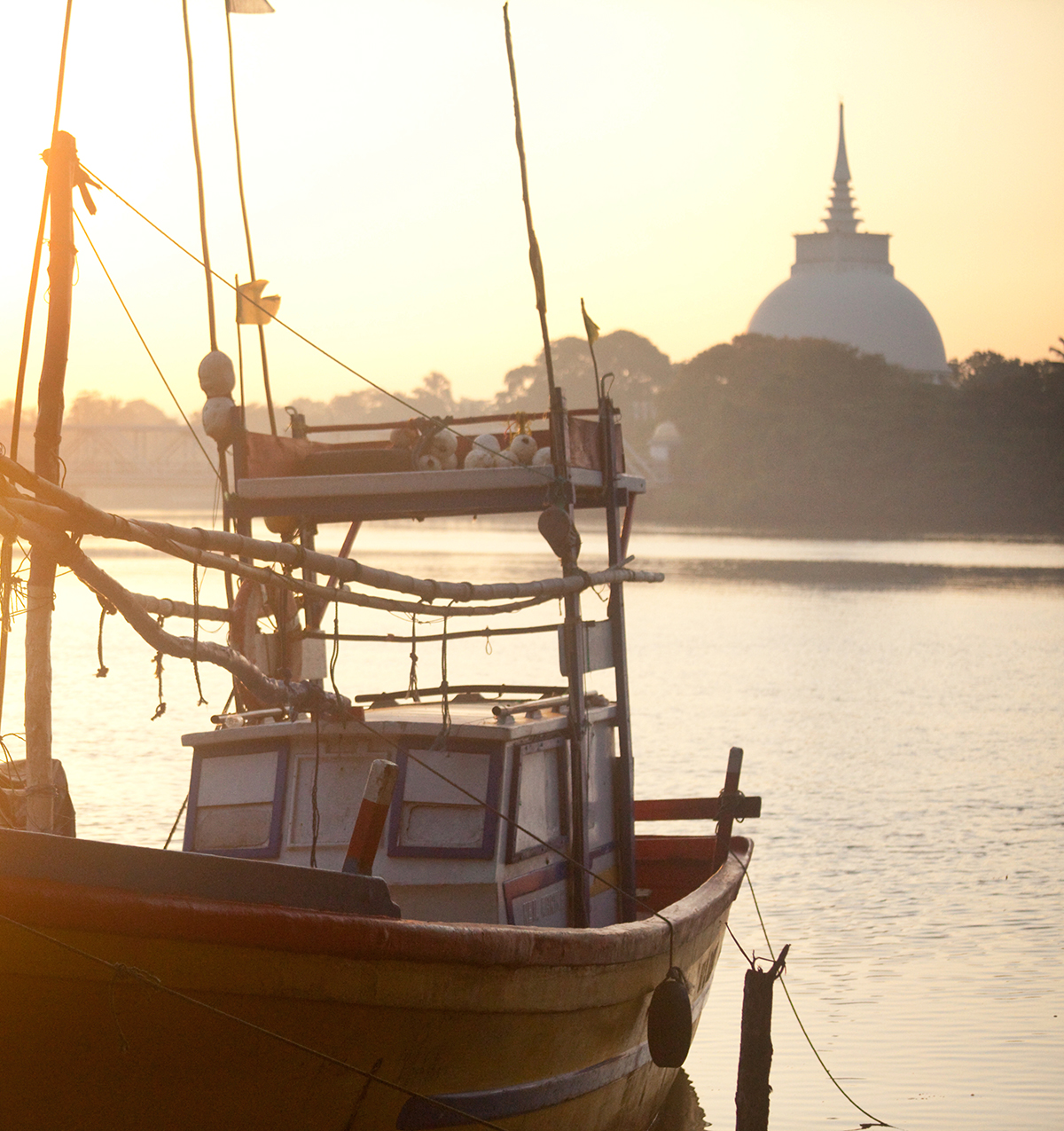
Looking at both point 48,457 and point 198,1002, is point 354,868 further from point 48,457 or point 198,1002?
point 48,457

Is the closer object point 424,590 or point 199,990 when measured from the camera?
point 199,990

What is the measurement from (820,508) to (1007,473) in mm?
10466

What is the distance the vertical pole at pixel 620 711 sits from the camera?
9750mm

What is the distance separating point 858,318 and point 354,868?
A: 141106mm

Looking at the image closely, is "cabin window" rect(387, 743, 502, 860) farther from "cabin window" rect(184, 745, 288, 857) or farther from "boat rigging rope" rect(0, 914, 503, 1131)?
"boat rigging rope" rect(0, 914, 503, 1131)

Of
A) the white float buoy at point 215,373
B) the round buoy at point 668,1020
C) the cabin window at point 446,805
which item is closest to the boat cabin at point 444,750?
the cabin window at point 446,805

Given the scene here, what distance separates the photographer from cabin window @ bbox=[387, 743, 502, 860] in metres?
8.08

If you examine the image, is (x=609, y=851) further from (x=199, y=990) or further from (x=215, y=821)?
(x=199, y=990)

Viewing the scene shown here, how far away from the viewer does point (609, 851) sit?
31.9 ft

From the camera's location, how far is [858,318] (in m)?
143

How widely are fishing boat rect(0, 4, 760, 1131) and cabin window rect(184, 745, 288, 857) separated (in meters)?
0.01

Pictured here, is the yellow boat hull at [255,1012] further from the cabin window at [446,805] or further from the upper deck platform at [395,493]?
the upper deck platform at [395,493]

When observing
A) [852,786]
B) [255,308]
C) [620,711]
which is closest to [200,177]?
[255,308]

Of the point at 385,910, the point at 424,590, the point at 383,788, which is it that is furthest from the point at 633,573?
the point at 385,910
